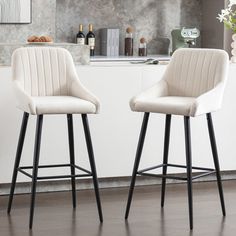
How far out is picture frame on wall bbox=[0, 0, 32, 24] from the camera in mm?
7484

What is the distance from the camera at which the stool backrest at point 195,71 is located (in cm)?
464

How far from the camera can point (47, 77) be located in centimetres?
477

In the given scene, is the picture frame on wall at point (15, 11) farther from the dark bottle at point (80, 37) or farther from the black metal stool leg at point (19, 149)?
the black metal stool leg at point (19, 149)

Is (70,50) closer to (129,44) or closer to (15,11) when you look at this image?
(15,11)

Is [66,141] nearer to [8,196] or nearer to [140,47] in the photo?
[8,196]

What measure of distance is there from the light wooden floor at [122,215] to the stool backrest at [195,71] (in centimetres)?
78

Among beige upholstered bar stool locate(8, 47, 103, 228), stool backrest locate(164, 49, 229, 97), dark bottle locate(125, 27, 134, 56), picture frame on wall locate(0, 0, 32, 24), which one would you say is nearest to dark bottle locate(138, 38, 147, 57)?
dark bottle locate(125, 27, 134, 56)

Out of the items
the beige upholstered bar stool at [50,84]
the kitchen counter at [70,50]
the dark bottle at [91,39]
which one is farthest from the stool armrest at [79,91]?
the dark bottle at [91,39]

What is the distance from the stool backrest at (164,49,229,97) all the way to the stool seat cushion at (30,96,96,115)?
0.67 m

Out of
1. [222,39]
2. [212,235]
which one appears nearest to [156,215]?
[212,235]

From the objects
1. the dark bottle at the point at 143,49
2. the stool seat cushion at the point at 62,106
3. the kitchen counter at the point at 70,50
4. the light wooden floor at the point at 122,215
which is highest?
the kitchen counter at the point at 70,50

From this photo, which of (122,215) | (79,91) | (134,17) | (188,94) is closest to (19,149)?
(79,91)

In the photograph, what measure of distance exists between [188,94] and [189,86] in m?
0.05

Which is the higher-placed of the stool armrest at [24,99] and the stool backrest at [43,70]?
the stool backrest at [43,70]
